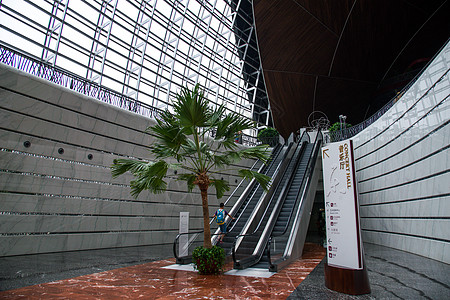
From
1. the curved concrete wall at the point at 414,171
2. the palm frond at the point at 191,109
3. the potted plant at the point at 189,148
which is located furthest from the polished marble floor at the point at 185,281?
the palm frond at the point at 191,109

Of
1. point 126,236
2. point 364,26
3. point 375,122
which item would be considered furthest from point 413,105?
point 364,26

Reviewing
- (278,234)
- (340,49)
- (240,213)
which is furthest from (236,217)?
(340,49)

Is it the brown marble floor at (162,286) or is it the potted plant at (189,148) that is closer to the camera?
the brown marble floor at (162,286)

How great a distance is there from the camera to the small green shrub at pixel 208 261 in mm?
7199

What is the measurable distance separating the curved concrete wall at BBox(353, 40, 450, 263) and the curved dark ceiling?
47.6 feet

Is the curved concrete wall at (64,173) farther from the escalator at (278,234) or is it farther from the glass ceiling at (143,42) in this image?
the escalator at (278,234)

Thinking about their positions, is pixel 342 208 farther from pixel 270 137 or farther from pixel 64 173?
pixel 270 137

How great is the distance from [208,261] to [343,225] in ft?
11.1

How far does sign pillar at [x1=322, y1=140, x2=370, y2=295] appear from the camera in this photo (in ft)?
16.7

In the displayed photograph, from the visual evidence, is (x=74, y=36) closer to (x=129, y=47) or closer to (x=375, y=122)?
(x=129, y=47)

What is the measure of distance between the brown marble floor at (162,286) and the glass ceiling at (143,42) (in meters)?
7.73

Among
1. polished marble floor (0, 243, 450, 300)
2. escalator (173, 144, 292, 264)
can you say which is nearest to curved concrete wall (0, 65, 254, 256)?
polished marble floor (0, 243, 450, 300)

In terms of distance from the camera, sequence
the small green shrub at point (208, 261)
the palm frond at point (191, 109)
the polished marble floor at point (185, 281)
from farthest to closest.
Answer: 1. the small green shrub at point (208, 261)
2. the palm frond at point (191, 109)
3. the polished marble floor at point (185, 281)

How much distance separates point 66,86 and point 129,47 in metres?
9.37
